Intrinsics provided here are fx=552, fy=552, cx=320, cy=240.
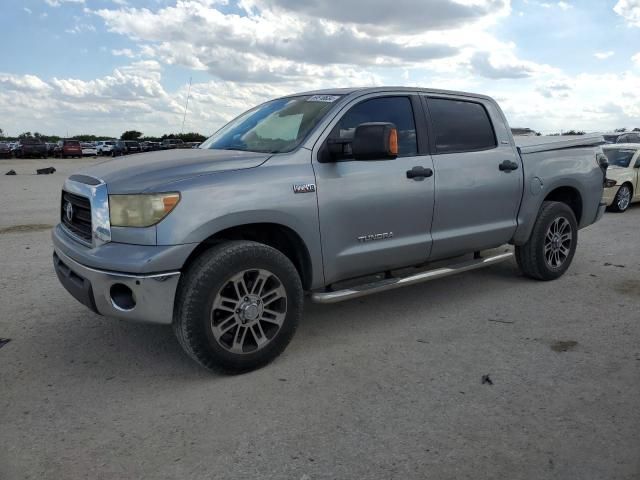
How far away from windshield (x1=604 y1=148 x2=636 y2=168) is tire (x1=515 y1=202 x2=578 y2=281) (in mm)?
7351

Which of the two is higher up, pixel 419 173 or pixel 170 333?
pixel 419 173

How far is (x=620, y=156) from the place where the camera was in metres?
12.3

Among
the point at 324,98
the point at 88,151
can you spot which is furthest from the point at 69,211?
the point at 88,151

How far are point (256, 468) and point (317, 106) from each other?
8.82ft

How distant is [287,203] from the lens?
369 cm

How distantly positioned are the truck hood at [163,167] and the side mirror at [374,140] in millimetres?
629

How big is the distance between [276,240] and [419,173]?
1.29 metres

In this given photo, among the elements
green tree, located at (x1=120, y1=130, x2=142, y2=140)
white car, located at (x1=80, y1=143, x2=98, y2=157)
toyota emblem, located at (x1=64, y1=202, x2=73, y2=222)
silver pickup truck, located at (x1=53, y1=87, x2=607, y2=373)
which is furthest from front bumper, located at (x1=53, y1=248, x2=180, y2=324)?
green tree, located at (x1=120, y1=130, x2=142, y2=140)

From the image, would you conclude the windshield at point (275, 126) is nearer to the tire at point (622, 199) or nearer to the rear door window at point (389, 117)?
the rear door window at point (389, 117)

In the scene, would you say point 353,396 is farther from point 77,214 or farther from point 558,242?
point 558,242

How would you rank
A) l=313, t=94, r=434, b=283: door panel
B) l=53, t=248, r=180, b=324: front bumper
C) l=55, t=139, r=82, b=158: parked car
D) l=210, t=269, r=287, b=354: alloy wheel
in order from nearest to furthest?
l=53, t=248, r=180, b=324: front bumper < l=210, t=269, r=287, b=354: alloy wheel < l=313, t=94, r=434, b=283: door panel < l=55, t=139, r=82, b=158: parked car

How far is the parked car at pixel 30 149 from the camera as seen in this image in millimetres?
41031

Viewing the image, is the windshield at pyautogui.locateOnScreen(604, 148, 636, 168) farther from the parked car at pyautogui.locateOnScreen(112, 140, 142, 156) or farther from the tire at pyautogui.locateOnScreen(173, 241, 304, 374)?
the parked car at pyautogui.locateOnScreen(112, 140, 142, 156)

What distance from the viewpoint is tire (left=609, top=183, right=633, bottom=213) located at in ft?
38.0
